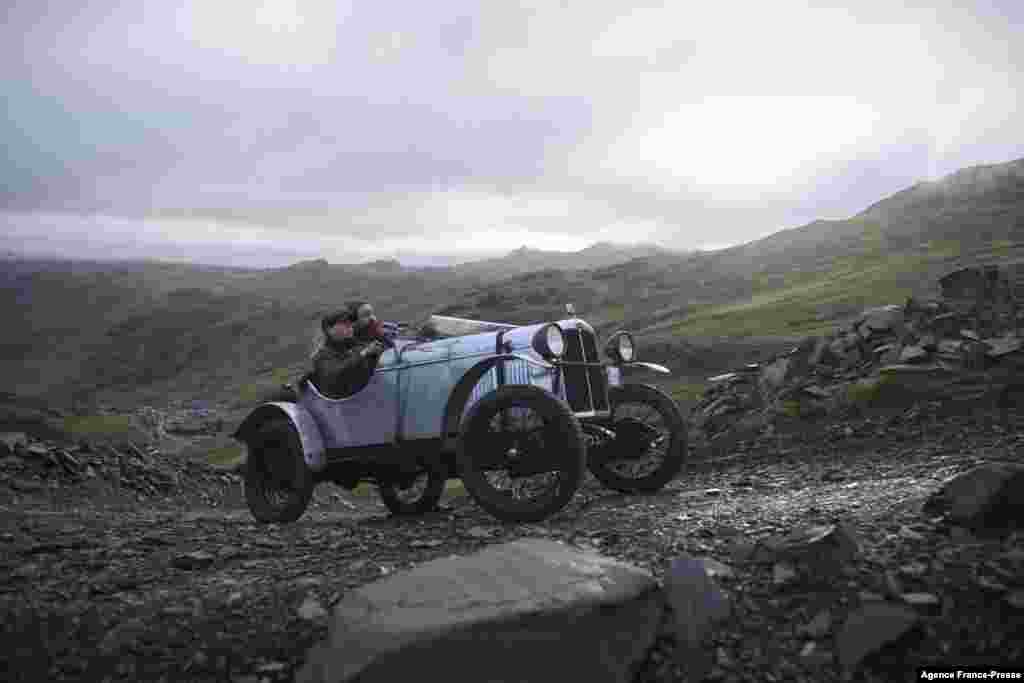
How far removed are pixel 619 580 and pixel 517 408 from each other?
289 centimetres

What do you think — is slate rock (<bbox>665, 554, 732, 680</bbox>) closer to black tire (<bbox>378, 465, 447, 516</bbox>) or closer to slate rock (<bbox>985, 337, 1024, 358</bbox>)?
black tire (<bbox>378, 465, 447, 516</bbox>)

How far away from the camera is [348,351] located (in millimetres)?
8094

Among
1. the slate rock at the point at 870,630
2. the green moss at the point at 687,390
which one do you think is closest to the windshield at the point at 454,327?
the slate rock at the point at 870,630

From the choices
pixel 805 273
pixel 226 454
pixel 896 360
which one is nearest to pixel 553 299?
pixel 805 273

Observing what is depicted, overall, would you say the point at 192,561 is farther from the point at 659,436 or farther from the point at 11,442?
the point at 11,442

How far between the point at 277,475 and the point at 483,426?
10.1 feet

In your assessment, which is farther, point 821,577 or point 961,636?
point 821,577

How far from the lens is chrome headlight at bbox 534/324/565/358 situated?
6949 millimetres

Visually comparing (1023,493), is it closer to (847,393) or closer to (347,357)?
(347,357)

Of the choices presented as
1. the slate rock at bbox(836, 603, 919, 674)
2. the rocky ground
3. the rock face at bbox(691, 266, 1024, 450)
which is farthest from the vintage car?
the rock face at bbox(691, 266, 1024, 450)

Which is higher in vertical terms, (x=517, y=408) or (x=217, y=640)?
(x=517, y=408)

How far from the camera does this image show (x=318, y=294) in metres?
157

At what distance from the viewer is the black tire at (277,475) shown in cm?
792

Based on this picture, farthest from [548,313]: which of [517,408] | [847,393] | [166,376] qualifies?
[517,408]
